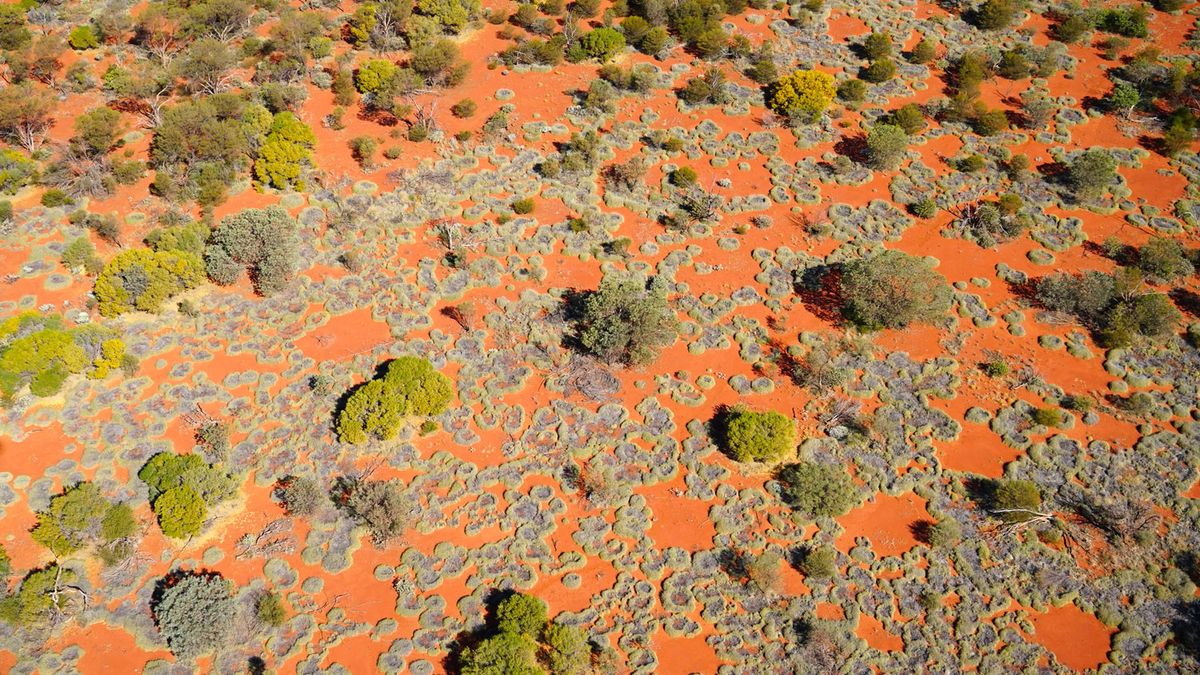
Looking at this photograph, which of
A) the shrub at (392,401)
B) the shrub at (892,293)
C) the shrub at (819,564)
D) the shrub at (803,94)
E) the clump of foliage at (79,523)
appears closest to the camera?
the shrub at (819,564)

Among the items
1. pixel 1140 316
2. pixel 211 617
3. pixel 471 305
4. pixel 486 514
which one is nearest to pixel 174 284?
pixel 471 305

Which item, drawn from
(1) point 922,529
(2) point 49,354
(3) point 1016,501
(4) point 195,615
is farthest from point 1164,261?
(2) point 49,354

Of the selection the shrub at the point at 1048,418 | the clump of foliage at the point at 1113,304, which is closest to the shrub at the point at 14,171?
the shrub at the point at 1048,418

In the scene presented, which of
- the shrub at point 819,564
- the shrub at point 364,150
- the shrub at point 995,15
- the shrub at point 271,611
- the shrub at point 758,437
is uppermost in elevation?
the shrub at point 995,15

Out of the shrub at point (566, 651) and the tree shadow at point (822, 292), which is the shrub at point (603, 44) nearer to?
the tree shadow at point (822, 292)

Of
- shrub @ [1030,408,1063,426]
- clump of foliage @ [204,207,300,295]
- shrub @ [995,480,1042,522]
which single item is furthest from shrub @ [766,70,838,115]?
clump of foliage @ [204,207,300,295]

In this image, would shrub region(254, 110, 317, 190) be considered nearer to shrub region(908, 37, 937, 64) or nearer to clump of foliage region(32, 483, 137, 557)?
clump of foliage region(32, 483, 137, 557)
